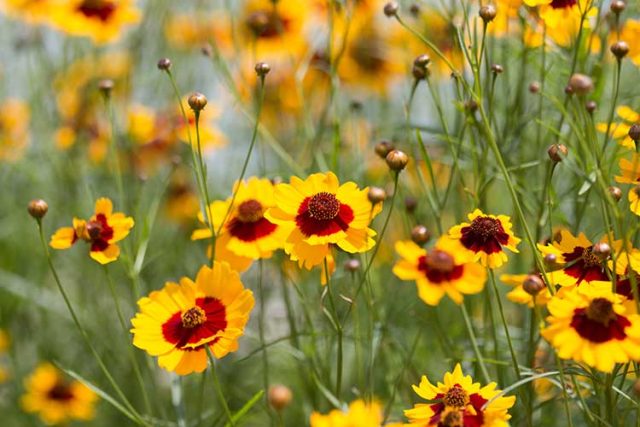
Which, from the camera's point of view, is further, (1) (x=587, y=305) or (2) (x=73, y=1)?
(2) (x=73, y=1)

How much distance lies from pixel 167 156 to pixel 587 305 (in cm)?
153

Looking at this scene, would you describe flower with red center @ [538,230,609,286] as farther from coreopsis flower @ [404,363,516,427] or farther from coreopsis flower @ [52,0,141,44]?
coreopsis flower @ [52,0,141,44]

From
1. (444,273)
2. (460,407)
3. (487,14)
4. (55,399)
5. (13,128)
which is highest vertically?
(487,14)

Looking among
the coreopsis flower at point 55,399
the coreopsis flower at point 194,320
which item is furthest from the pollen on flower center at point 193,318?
the coreopsis flower at point 55,399

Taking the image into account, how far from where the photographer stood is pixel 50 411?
1761 millimetres

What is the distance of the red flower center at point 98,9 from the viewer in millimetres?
1797

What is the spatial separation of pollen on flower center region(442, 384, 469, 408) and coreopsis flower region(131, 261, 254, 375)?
20cm

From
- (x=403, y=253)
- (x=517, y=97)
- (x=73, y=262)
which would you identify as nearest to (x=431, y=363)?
(x=517, y=97)

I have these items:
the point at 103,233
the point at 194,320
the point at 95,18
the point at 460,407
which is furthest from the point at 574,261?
the point at 95,18

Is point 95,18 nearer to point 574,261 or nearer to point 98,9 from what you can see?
point 98,9

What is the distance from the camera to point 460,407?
852 mm

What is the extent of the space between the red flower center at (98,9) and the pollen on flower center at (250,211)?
78 cm

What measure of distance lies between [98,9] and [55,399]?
723 mm

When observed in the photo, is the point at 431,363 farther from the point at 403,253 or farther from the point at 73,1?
the point at 73,1
